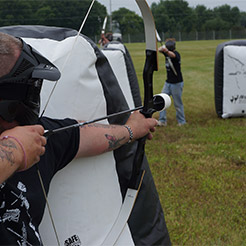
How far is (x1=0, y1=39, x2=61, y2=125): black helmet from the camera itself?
1322 millimetres

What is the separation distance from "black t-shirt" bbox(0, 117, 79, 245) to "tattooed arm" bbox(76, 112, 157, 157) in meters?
0.06

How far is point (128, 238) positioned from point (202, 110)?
6572 millimetres

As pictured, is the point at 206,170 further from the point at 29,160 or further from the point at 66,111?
the point at 29,160

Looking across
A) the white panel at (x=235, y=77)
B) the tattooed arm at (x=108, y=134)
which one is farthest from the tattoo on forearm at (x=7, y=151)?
the white panel at (x=235, y=77)

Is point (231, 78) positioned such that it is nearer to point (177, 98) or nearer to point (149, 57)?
point (177, 98)

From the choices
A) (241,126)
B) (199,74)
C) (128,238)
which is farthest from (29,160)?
(199,74)

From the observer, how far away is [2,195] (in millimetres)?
1393

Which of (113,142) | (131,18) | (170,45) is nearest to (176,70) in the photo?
(170,45)

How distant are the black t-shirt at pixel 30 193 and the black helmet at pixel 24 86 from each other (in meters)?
0.17

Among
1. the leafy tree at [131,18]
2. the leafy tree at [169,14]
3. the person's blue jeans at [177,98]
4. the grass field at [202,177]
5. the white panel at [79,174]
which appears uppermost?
the leafy tree at [169,14]

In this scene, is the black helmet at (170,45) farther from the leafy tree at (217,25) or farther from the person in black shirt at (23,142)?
the leafy tree at (217,25)

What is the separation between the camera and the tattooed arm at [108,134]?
1.75 metres

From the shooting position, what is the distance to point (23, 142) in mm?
1209

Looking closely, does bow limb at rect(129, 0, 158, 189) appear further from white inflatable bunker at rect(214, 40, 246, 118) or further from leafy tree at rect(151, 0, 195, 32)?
white inflatable bunker at rect(214, 40, 246, 118)
